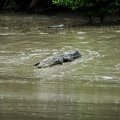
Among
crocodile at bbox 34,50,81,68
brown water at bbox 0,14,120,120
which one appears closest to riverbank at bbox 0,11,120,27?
brown water at bbox 0,14,120,120

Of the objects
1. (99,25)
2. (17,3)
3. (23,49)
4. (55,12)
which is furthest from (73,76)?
(17,3)

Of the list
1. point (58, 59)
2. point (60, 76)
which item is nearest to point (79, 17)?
point (58, 59)

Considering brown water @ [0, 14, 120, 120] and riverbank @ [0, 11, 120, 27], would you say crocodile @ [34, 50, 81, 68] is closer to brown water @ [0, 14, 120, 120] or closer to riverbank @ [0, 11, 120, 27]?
brown water @ [0, 14, 120, 120]

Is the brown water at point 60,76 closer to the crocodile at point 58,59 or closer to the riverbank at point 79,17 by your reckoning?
the crocodile at point 58,59

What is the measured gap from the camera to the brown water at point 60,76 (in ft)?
27.2

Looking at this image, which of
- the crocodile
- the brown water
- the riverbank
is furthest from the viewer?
the riverbank

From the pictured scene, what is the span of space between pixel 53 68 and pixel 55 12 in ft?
46.5

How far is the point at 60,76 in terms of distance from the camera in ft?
39.7

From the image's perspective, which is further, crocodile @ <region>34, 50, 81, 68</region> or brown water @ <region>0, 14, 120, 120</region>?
crocodile @ <region>34, 50, 81, 68</region>

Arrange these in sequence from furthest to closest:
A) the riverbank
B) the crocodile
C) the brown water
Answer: the riverbank < the crocodile < the brown water

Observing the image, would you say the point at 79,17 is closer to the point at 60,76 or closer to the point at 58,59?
the point at 58,59

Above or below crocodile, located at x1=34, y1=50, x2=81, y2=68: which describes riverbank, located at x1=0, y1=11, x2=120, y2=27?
below

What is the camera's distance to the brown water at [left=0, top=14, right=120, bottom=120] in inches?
327

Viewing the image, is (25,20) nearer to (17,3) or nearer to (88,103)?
(17,3)
